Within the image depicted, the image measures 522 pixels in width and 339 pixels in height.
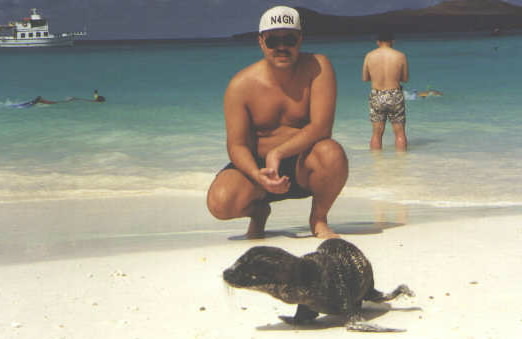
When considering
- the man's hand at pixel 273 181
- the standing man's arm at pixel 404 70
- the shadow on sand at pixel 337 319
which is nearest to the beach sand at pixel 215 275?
the shadow on sand at pixel 337 319

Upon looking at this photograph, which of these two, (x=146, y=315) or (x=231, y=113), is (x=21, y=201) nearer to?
(x=231, y=113)

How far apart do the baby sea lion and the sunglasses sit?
1.51 meters

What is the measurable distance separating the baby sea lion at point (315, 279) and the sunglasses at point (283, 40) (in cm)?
151

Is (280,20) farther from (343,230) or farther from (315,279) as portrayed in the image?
(315,279)

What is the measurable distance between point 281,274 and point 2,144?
1047 cm

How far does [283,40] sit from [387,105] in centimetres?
588

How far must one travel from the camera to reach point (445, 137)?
12258mm

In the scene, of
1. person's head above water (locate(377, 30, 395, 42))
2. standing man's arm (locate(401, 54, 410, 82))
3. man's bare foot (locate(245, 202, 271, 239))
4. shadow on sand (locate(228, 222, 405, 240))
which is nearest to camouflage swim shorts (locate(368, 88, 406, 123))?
standing man's arm (locate(401, 54, 410, 82))

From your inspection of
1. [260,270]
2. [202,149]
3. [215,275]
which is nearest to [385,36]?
[202,149]

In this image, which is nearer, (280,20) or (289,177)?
(280,20)

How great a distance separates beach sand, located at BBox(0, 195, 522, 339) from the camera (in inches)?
128

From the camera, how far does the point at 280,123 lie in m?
4.73

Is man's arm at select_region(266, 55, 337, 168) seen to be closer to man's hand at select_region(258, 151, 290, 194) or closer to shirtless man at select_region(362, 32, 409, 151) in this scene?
man's hand at select_region(258, 151, 290, 194)

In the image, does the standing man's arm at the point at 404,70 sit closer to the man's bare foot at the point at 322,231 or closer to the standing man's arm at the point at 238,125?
the man's bare foot at the point at 322,231
